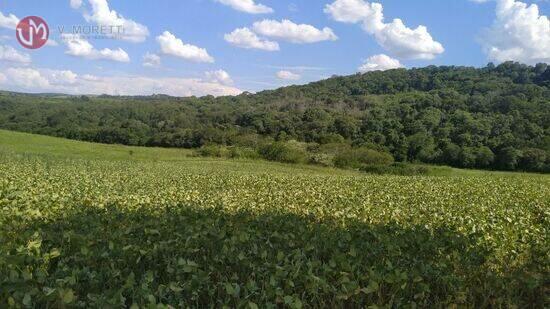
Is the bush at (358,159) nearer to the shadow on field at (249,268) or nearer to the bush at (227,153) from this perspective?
the bush at (227,153)

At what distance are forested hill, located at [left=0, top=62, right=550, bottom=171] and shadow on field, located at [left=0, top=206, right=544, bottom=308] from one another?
7384 centimetres

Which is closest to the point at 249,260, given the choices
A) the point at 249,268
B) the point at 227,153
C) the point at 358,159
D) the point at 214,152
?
the point at 249,268

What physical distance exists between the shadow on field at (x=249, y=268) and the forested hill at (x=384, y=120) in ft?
242

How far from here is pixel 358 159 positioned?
78.3 m

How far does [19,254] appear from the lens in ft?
17.0

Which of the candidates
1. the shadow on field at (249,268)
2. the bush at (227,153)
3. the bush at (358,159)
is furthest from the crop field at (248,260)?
the bush at (227,153)

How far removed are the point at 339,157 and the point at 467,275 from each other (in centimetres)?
7011

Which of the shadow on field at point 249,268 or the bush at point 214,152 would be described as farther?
the bush at point 214,152

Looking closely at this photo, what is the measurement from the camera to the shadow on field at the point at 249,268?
14.4 feet

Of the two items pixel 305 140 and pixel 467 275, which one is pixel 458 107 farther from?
pixel 467 275

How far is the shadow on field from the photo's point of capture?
440 cm

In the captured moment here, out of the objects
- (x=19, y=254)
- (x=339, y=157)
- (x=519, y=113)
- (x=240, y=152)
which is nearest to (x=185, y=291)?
(x=19, y=254)

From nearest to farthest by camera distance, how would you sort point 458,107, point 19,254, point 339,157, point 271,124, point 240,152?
point 19,254, point 339,157, point 240,152, point 458,107, point 271,124

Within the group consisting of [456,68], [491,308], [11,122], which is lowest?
[11,122]
